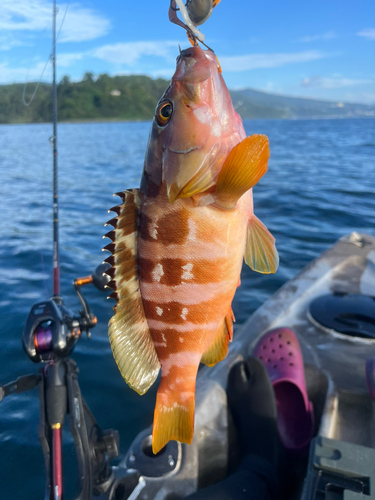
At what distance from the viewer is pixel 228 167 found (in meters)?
1.06

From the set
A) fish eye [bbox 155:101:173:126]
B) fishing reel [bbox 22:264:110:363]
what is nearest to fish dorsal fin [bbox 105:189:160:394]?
fish eye [bbox 155:101:173:126]

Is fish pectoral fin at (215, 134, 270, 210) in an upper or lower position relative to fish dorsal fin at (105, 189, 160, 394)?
upper

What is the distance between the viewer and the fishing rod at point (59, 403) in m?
2.03

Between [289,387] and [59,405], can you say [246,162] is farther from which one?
[289,387]

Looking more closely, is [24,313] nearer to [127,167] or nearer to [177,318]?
[177,318]

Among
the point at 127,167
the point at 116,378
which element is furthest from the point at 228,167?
the point at 127,167

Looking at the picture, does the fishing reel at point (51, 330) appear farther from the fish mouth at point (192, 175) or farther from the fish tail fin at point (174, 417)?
the fish mouth at point (192, 175)

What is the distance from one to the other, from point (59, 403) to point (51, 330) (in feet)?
1.44

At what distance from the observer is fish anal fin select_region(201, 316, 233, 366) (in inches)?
53.8

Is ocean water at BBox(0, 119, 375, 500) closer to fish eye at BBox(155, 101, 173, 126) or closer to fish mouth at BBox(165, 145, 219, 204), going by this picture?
fish mouth at BBox(165, 145, 219, 204)

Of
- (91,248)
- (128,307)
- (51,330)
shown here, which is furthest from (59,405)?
(91,248)

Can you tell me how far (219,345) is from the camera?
4.52 feet

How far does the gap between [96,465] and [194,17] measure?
2411 mm

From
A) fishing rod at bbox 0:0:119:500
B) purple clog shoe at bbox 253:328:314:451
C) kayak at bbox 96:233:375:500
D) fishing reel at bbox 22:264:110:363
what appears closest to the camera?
kayak at bbox 96:233:375:500
